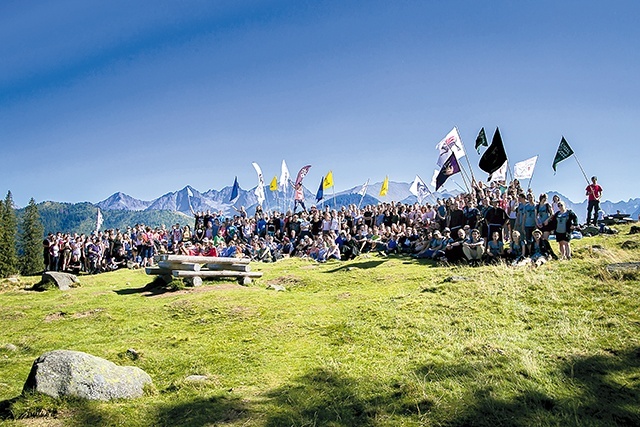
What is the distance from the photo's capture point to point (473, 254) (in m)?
16.7

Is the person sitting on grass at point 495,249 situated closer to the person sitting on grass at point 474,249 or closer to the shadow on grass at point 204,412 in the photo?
the person sitting on grass at point 474,249

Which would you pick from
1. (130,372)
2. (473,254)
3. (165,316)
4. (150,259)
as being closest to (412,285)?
(473,254)

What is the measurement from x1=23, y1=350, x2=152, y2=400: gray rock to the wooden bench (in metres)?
9.19

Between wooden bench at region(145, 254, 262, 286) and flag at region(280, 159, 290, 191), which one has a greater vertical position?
flag at region(280, 159, 290, 191)

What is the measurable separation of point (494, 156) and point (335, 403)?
18674mm

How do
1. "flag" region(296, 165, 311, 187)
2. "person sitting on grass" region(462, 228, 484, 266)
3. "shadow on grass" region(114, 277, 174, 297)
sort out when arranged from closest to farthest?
"shadow on grass" region(114, 277, 174, 297) → "person sitting on grass" region(462, 228, 484, 266) → "flag" region(296, 165, 311, 187)

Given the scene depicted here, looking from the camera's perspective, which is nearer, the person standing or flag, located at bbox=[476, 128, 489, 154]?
the person standing

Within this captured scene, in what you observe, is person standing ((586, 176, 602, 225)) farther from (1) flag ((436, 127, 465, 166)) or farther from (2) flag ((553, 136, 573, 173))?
(1) flag ((436, 127, 465, 166))

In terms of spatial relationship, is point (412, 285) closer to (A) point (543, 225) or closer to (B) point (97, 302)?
(A) point (543, 225)

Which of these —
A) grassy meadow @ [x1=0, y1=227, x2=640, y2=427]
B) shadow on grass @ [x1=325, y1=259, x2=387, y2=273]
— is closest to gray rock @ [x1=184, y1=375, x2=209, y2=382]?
grassy meadow @ [x1=0, y1=227, x2=640, y2=427]

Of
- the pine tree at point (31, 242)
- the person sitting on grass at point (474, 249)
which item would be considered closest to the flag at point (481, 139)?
the person sitting on grass at point (474, 249)

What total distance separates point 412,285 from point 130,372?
9.16 m

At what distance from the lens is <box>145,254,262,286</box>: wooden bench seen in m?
15.7

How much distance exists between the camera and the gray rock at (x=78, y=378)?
232 inches
